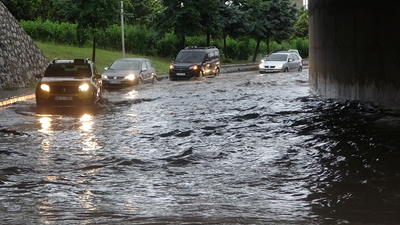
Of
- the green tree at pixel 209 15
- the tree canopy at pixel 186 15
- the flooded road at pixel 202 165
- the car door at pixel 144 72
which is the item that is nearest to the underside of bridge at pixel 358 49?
the flooded road at pixel 202 165

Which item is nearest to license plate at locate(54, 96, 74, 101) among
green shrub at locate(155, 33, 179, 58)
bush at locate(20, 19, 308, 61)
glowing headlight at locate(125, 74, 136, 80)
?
glowing headlight at locate(125, 74, 136, 80)

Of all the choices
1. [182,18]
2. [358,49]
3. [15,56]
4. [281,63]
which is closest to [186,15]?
[182,18]

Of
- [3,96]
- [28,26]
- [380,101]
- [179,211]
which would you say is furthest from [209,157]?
[28,26]

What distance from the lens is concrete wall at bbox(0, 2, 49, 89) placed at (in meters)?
23.6

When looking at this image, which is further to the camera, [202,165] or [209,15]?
[209,15]

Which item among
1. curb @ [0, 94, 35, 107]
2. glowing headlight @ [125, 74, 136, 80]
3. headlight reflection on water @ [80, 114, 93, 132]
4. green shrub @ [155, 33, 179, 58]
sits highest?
green shrub @ [155, 33, 179, 58]

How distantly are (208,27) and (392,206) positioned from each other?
37.6m

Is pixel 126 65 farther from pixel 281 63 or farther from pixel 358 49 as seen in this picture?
pixel 281 63

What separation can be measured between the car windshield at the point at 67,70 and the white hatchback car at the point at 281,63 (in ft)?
65.7

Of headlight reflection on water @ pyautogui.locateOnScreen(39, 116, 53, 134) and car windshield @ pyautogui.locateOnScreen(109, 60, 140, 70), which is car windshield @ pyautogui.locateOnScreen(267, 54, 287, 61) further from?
headlight reflection on water @ pyautogui.locateOnScreen(39, 116, 53, 134)

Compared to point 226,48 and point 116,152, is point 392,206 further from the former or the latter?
point 226,48

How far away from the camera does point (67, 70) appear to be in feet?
60.2

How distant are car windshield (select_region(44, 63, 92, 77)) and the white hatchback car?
20.0 metres

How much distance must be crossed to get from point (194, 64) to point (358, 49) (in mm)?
15883
